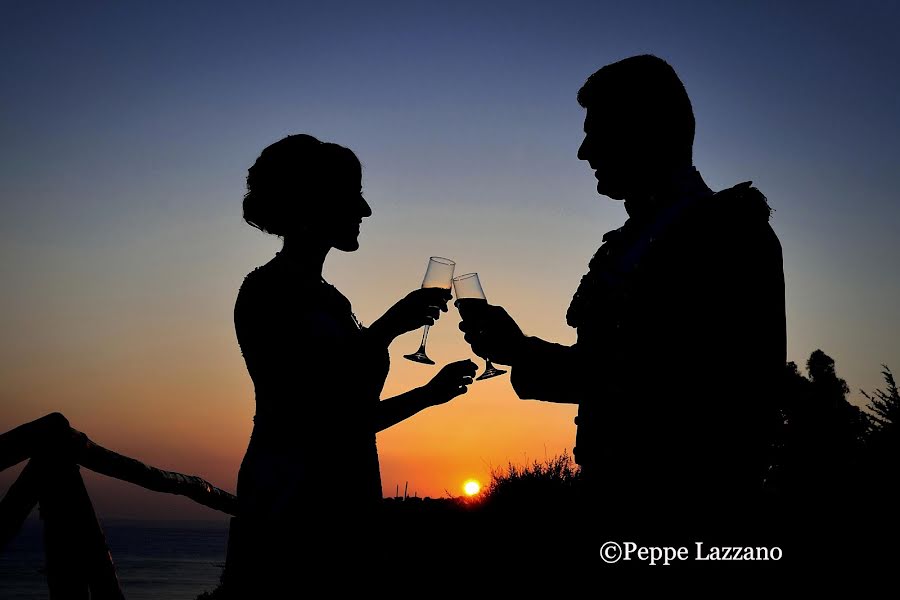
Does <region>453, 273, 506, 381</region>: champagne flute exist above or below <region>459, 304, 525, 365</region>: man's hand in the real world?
above

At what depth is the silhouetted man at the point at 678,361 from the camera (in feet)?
4.65

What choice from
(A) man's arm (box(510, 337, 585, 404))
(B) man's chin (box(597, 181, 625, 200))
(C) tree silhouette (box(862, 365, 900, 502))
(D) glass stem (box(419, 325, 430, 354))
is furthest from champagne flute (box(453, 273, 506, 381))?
(C) tree silhouette (box(862, 365, 900, 502))

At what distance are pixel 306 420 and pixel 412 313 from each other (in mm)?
690

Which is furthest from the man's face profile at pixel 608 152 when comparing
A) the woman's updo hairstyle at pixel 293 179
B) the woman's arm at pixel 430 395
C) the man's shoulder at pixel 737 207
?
the woman's arm at pixel 430 395

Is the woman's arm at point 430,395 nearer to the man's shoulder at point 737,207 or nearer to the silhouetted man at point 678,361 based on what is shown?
the silhouetted man at point 678,361

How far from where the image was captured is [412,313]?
9.43ft

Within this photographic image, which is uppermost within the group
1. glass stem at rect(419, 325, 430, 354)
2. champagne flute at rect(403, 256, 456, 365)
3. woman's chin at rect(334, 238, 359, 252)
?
woman's chin at rect(334, 238, 359, 252)

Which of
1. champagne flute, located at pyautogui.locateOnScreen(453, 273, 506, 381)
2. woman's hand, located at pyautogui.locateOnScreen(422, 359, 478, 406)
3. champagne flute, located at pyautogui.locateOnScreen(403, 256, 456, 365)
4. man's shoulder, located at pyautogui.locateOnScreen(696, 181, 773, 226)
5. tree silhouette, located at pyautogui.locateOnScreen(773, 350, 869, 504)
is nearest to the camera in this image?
man's shoulder, located at pyautogui.locateOnScreen(696, 181, 773, 226)

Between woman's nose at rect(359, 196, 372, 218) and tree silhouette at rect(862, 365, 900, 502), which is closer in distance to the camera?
woman's nose at rect(359, 196, 372, 218)

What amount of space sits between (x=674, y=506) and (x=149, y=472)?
2876 mm

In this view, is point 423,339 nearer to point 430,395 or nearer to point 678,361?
point 430,395

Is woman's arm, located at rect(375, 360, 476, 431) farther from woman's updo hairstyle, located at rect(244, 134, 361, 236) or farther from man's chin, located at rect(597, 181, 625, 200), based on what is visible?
man's chin, located at rect(597, 181, 625, 200)

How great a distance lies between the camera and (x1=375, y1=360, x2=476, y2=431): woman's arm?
10.3 feet

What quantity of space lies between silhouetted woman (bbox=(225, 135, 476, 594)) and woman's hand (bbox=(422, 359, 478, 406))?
505mm
